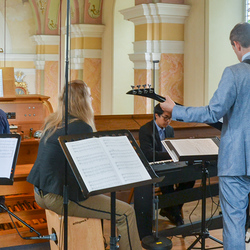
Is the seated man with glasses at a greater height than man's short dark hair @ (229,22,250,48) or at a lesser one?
lesser

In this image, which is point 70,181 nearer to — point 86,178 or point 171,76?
point 86,178

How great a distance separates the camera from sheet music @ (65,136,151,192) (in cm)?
246

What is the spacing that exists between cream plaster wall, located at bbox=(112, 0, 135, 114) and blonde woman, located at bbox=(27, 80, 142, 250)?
615cm

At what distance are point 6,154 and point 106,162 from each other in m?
0.84

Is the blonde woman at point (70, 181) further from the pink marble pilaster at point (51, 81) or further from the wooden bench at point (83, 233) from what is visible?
the pink marble pilaster at point (51, 81)

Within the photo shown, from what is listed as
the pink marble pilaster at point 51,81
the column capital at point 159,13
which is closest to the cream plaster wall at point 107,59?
the column capital at point 159,13

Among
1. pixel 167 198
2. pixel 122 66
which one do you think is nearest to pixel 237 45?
pixel 167 198

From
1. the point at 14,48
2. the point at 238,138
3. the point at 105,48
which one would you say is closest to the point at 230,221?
the point at 238,138

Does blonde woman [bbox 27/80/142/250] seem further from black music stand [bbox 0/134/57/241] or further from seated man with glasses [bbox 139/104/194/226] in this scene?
seated man with glasses [bbox 139/104/194/226]

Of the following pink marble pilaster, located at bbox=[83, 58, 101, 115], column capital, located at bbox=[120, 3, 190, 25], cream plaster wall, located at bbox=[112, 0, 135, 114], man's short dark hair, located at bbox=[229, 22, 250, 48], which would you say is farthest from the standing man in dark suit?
pink marble pilaster, located at bbox=[83, 58, 101, 115]

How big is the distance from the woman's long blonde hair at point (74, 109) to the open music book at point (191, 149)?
71 cm

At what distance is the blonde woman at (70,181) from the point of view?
126 inches

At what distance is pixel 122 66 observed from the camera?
9.59 meters

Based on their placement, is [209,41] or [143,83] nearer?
[209,41]
